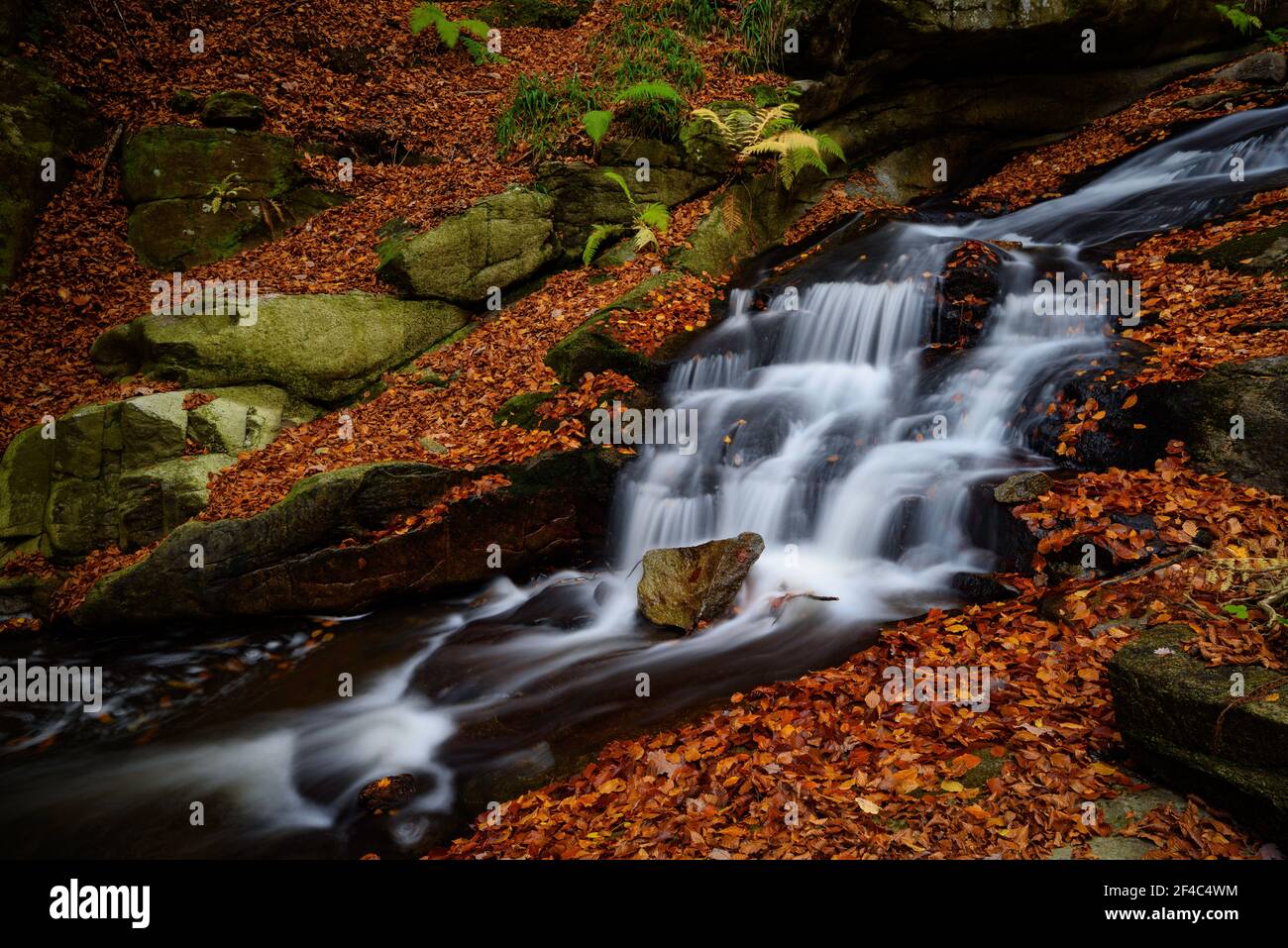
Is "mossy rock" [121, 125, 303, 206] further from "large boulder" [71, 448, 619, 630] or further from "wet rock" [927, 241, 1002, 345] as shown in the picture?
"wet rock" [927, 241, 1002, 345]

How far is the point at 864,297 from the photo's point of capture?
9234 millimetres

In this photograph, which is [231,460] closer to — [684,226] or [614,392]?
[614,392]

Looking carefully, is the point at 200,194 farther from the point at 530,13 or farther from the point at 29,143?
the point at 530,13

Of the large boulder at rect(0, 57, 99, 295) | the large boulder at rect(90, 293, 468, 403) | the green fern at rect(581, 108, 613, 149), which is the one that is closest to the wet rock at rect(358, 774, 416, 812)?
the large boulder at rect(90, 293, 468, 403)

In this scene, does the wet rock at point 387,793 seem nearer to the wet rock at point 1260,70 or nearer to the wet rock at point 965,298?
the wet rock at point 965,298

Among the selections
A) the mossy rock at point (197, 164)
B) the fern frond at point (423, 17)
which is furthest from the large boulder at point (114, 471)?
the fern frond at point (423, 17)

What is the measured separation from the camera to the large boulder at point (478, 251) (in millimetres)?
9570

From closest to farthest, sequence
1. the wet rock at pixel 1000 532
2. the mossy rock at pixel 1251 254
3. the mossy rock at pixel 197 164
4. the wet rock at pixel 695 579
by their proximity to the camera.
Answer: the wet rock at pixel 1000 532 → the wet rock at pixel 695 579 → the mossy rock at pixel 1251 254 → the mossy rock at pixel 197 164

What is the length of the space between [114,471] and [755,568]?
290 inches

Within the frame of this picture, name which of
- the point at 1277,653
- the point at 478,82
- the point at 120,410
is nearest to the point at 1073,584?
the point at 1277,653

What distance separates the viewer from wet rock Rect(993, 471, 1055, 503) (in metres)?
5.47

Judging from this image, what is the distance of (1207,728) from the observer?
279 centimetres

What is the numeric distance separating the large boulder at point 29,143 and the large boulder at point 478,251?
16.4 feet

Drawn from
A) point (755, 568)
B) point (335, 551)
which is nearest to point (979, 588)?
point (755, 568)
